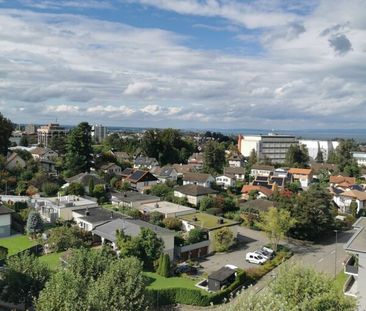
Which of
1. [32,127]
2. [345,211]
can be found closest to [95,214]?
[345,211]

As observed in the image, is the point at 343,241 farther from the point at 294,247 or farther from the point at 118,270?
the point at 118,270

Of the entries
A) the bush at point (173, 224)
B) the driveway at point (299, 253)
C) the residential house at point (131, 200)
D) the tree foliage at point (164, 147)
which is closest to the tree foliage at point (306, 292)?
the driveway at point (299, 253)

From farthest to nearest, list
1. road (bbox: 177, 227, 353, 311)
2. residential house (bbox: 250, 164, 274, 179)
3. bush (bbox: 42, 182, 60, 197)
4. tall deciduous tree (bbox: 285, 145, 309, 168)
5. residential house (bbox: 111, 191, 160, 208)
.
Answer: tall deciduous tree (bbox: 285, 145, 309, 168), residential house (bbox: 250, 164, 274, 179), bush (bbox: 42, 182, 60, 197), residential house (bbox: 111, 191, 160, 208), road (bbox: 177, 227, 353, 311)

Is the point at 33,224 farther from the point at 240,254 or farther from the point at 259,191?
the point at 259,191

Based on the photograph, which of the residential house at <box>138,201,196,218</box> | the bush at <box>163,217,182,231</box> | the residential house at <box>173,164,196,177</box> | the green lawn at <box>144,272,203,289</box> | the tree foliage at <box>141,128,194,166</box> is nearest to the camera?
the green lawn at <box>144,272,203,289</box>

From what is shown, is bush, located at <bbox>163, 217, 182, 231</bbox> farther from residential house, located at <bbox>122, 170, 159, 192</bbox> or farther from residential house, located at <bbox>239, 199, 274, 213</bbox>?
residential house, located at <bbox>122, 170, 159, 192</bbox>

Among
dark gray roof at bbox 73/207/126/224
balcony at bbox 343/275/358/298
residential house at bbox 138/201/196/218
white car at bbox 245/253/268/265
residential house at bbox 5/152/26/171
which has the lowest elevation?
white car at bbox 245/253/268/265

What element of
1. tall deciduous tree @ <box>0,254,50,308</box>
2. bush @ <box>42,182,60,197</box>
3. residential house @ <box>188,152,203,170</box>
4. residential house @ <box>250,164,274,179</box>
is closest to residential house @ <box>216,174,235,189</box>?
residential house @ <box>250,164,274,179</box>

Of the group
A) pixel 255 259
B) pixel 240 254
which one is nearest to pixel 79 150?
pixel 240 254
